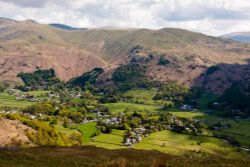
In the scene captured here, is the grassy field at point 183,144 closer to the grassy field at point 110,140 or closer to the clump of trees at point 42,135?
the grassy field at point 110,140

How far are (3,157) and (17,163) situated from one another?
159 inches

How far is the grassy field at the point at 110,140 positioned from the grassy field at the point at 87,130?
12.4ft

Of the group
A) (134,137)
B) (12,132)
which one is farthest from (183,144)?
(12,132)

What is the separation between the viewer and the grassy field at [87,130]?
145 m

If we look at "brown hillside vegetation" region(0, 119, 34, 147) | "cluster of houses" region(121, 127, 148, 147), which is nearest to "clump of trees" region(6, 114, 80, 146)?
"brown hillside vegetation" region(0, 119, 34, 147)

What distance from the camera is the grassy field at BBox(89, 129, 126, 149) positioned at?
130375 mm

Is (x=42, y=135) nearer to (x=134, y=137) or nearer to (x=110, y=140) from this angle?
(x=110, y=140)

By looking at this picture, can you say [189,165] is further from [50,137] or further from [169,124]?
[169,124]

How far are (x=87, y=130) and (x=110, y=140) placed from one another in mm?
22810

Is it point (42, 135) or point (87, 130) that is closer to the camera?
point (42, 135)

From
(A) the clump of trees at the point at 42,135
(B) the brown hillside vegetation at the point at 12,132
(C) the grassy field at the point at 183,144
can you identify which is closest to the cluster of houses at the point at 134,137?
(C) the grassy field at the point at 183,144

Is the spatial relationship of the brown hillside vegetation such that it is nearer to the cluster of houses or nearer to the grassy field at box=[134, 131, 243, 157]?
the cluster of houses

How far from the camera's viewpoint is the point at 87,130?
161000 millimetres

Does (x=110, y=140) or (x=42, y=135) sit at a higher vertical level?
(x=42, y=135)
